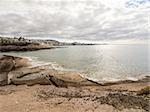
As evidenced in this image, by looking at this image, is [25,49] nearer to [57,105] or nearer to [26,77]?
[26,77]

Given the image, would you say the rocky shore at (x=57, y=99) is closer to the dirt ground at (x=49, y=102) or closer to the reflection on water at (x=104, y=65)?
the dirt ground at (x=49, y=102)

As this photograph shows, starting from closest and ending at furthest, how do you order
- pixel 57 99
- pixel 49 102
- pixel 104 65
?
pixel 49 102, pixel 57 99, pixel 104 65

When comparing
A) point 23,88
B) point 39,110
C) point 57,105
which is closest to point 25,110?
point 39,110

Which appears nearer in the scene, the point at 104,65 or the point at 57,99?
the point at 57,99

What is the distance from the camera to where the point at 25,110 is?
10.8m

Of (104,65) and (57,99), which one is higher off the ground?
(57,99)

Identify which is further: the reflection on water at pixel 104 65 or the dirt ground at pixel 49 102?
the reflection on water at pixel 104 65

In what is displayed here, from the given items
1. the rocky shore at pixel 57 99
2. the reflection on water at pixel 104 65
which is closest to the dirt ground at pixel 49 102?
the rocky shore at pixel 57 99

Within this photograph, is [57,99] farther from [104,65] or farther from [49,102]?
[104,65]

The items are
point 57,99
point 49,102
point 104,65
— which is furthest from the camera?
point 104,65

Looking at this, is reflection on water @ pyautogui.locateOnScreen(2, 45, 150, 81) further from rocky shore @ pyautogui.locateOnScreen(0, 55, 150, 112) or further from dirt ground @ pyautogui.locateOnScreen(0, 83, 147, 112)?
dirt ground @ pyautogui.locateOnScreen(0, 83, 147, 112)

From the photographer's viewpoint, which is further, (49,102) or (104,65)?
(104,65)

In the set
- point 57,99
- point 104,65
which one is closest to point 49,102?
point 57,99

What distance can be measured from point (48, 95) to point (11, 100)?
2.64 metres
